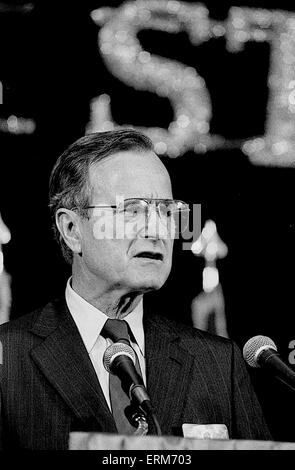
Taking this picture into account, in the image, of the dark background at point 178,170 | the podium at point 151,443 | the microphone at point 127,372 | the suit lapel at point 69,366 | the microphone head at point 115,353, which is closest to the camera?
the podium at point 151,443

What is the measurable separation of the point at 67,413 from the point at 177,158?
1139 mm

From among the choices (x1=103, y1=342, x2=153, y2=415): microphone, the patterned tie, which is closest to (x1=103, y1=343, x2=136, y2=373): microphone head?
(x1=103, y1=342, x2=153, y2=415): microphone

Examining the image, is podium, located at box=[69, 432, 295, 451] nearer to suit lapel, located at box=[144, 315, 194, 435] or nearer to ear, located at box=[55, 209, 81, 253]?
suit lapel, located at box=[144, 315, 194, 435]

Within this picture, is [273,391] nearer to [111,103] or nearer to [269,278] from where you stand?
[269,278]

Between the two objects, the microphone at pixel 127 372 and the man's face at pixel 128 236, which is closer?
the microphone at pixel 127 372

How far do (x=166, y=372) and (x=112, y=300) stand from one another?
0.28 meters

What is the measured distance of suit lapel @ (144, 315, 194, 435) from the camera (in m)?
2.15

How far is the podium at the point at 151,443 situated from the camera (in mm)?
1376

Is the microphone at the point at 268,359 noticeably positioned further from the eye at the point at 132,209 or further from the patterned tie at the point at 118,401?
the eye at the point at 132,209

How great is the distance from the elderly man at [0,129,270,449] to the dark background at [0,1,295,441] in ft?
1.09

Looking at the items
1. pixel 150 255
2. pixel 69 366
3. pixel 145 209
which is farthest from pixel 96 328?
pixel 145 209

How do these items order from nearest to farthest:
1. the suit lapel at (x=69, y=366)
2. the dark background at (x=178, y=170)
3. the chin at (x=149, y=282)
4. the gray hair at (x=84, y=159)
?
the suit lapel at (x=69, y=366) → the chin at (x=149, y=282) → the gray hair at (x=84, y=159) → the dark background at (x=178, y=170)

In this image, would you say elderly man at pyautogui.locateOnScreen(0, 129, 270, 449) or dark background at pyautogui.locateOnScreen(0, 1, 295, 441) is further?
dark background at pyautogui.locateOnScreen(0, 1, 295, 441)

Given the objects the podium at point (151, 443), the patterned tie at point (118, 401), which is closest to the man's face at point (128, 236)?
the patterned tie at point (118, 401)
